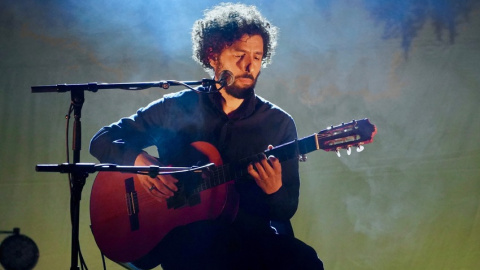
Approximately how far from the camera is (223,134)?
2869mm

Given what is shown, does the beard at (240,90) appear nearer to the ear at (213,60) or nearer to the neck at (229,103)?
the neck at (229,103)

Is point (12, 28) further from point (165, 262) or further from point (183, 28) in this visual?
point (165, 262)

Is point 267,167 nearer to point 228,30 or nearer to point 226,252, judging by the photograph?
point 226,252

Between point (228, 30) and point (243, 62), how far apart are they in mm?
215

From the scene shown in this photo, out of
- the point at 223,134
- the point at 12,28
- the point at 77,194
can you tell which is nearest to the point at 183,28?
the point at 223,134

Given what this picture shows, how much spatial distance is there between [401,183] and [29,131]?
2.38 metres

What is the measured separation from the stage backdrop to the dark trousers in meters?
0.49

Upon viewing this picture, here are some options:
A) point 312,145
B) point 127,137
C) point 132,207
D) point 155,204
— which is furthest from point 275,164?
point 127,137

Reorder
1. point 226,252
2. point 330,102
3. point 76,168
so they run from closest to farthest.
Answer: point 76,168 → point 226,252 → point 330,102

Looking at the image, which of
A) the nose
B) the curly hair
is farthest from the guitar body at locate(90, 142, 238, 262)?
the curly hair

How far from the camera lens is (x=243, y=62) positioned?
290 cm

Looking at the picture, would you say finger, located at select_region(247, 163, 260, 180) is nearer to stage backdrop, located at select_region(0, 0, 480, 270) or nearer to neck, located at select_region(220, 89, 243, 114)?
neck, located at select_region(220, 89, 243, 114)

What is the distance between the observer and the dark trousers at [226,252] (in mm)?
2721

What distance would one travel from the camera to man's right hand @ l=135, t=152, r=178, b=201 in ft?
8.42
